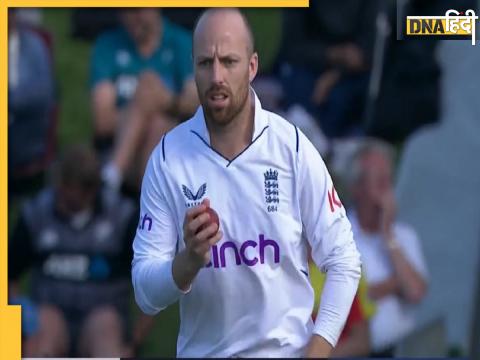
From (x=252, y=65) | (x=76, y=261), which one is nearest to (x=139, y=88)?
(x=76, y=261)

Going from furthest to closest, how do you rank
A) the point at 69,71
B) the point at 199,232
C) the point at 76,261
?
1. the point at 69,71
2. the point at 76,261
3. the point at 199,232

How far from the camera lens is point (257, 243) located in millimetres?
4230

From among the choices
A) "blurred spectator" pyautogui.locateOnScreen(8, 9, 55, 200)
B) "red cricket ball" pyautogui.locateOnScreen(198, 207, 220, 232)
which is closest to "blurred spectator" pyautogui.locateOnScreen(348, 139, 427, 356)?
"blurred spectator" pyautogui.locateOnScreen(8, 9, 55, 200)

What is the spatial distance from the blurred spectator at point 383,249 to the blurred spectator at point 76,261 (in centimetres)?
142

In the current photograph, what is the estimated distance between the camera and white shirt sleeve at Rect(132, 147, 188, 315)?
4.14 meters

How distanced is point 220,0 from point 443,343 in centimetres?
262

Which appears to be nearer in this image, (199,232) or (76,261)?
(199,232)

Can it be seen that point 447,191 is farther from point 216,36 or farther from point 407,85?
point 216,36

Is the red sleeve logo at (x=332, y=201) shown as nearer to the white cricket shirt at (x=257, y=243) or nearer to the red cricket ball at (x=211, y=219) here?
the white cricket shirt at (x=257, y=243)

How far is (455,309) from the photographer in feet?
26.1

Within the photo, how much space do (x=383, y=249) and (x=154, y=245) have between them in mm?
3721

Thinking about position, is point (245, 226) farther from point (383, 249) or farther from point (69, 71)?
point (69, 71)

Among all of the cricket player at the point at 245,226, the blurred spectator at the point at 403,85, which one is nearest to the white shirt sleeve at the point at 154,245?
the cricket player at the point at 245,226

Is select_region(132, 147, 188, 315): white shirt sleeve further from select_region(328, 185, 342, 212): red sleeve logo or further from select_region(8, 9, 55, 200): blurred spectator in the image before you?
select_region(8, 9, 55, 200): blurred spectator
